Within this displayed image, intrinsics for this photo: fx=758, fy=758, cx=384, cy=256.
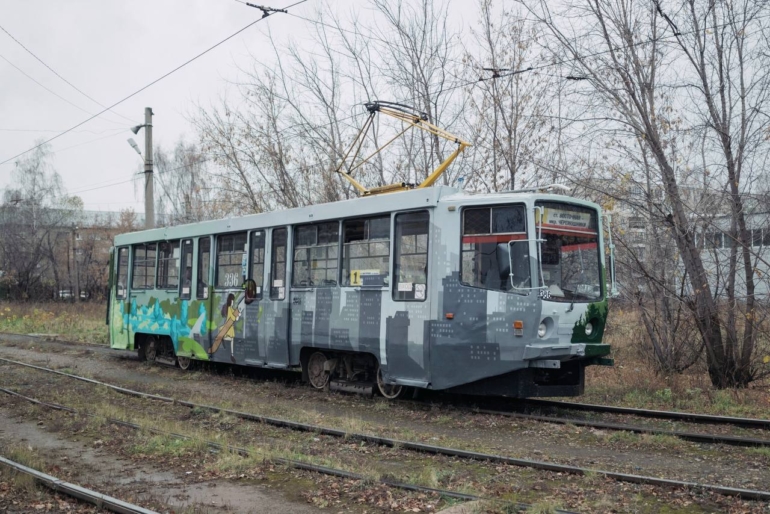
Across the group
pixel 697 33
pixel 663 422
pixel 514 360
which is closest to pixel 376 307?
pixel 514 360

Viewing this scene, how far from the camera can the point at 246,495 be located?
21.7 feet

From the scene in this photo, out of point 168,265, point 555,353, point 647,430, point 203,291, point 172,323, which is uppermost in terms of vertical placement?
point 168,265

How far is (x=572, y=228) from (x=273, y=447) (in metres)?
4.97

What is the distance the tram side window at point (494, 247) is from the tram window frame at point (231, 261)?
5.41 meters

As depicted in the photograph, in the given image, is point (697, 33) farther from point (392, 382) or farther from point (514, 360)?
point (392, 382)

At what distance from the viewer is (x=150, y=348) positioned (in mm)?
18203

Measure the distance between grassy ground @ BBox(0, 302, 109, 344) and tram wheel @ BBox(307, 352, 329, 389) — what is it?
13.6 meters

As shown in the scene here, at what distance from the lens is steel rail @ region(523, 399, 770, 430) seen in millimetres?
9461

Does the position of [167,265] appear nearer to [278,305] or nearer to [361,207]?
[278,305]

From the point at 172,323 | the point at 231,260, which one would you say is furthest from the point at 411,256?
the point at 172,323

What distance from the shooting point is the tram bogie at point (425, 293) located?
32.2ft

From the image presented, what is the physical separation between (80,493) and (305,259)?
673 cm

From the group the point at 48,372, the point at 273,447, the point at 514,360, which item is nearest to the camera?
the point at 273,447

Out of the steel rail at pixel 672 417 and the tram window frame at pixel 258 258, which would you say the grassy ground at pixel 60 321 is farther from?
the steel rail at pixel 672 417
